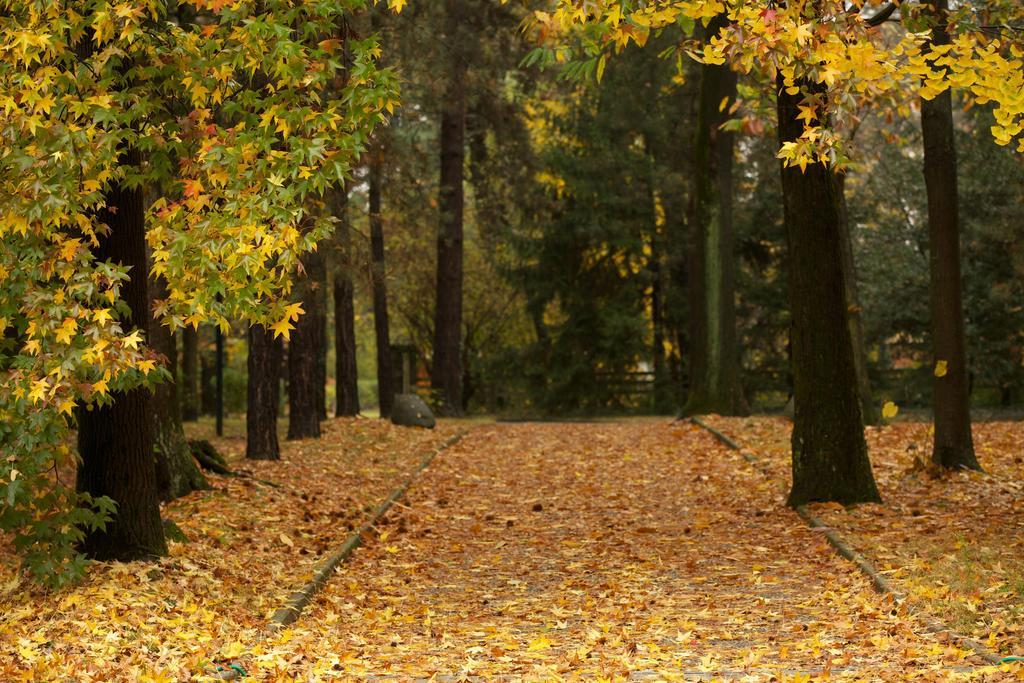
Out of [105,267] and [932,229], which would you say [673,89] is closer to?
[932,229]

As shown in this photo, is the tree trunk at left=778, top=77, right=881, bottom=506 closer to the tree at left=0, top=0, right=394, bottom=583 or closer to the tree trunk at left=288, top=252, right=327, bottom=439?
the tree at left=0, top=0, right=394, bottom=583

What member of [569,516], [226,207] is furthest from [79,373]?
[569,516]

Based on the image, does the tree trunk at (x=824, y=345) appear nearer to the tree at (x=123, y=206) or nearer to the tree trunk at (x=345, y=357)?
the tree at (x=123, y=206)

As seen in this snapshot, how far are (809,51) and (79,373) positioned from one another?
497cm

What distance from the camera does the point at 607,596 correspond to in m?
9.12

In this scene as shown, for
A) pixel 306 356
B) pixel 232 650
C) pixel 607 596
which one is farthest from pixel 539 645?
pixel 306 356

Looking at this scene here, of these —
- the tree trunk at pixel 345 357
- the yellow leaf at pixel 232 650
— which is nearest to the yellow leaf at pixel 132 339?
the yellow leaf at pixel 232 650

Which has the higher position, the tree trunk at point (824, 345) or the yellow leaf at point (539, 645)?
the tree trunk at point (824, 345)

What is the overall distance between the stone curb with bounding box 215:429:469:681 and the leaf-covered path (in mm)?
101

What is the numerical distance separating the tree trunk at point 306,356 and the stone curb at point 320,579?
160 inches

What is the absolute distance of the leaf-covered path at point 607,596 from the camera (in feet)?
22.7

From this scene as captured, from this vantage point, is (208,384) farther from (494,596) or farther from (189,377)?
(494,596)

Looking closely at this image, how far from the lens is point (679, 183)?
3089 centimetres

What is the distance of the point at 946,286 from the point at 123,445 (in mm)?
8669
